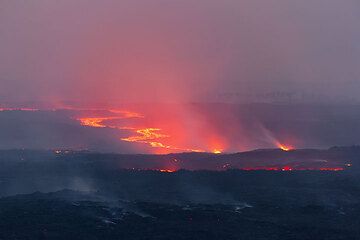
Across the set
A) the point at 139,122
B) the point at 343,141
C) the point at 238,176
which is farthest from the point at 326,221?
the point at 139,122

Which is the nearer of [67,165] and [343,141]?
[67,165]

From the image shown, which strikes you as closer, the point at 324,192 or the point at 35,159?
the point at 324,192

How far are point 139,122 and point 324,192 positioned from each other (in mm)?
94011

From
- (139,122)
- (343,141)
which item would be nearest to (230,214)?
(343,141)

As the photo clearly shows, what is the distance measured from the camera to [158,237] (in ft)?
148

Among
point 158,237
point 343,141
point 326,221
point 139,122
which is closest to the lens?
point 158,237

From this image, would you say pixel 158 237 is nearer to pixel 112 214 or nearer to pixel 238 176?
pixel 112 214

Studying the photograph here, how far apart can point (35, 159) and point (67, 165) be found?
29.0 feet

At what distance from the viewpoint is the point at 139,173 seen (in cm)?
7481

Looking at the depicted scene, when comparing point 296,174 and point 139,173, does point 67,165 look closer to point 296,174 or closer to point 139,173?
point 139,173

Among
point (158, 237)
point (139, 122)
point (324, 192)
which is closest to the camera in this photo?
point (158, 237)

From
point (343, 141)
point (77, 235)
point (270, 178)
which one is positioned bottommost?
point (77, 235)

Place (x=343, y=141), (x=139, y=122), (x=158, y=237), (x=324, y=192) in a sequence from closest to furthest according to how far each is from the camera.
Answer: (x=158, y=237) → (x=324, y=192) → (x=343, y=141) → (x=139, y=122)

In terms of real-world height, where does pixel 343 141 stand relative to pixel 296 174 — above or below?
above
